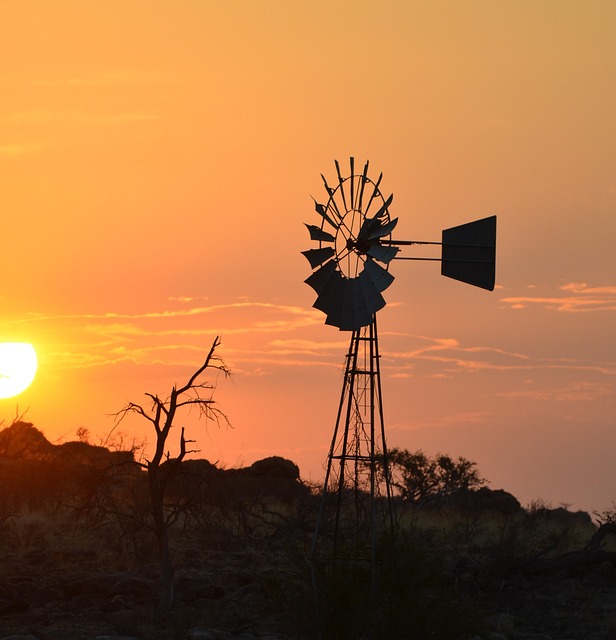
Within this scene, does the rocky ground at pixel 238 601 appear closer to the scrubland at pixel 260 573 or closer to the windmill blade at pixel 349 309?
the scrubland at pixel 260 573

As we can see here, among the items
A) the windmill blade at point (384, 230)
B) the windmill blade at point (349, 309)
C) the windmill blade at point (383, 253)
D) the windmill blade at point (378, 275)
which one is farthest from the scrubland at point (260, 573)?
the windmill blade at point (384, 230)

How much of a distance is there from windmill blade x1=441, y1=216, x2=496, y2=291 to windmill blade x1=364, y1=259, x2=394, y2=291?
1.76 m

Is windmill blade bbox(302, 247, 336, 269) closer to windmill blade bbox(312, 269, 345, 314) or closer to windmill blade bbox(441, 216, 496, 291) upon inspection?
windmill blade bbox(312, 269, 345, 314)

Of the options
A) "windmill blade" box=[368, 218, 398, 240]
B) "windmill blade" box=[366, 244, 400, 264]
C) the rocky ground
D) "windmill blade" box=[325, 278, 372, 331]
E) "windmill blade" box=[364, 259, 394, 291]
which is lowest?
the rocky ground

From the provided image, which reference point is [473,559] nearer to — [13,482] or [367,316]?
[367,316]

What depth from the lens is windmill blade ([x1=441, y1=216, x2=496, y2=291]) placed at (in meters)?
23.8

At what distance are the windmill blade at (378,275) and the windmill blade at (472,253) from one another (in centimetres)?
176

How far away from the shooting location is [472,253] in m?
23.9

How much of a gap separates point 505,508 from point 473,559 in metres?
19.3

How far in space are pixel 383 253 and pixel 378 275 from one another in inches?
20.6

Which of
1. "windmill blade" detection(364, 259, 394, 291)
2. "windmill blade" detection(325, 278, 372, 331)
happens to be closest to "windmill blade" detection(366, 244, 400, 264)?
"windmill blade" detection(364, 259, 394, 291)

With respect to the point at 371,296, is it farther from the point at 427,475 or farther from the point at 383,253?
the point at 427,475

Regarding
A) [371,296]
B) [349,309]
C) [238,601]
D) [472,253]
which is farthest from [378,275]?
[238,601]

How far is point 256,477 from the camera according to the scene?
152 feet
